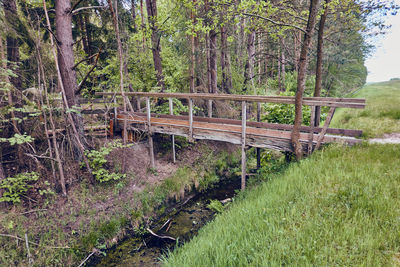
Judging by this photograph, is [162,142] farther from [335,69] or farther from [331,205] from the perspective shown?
[335,69]

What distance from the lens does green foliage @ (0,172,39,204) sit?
5605mm

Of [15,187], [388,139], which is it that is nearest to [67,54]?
[15,187]

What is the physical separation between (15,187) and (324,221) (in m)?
7.18

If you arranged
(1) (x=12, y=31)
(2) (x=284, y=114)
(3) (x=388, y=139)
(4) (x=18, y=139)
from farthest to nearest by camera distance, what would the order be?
(2) (x=284, y=114) < (3) (x=388, y=139) < (1) (x=12, y=31) < (4) (x=18, y=139)

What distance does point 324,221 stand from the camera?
10.5 feet

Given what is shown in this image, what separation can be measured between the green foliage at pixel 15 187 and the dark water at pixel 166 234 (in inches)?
107

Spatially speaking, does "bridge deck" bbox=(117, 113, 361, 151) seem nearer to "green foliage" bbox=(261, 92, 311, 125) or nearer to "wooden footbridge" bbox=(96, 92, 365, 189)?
"wooden footbridge" bbox=(96, 92, 365, 189)

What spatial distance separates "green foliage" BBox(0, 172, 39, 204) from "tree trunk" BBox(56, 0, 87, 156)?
5.56 ft

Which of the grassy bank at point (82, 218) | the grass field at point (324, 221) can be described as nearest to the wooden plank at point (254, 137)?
the grass field at point (324, 221)

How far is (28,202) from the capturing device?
600cm

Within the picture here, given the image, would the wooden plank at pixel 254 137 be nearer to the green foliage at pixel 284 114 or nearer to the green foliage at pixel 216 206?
the green foliage at pixel 216 206

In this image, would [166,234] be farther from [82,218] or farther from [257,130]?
[257,130]

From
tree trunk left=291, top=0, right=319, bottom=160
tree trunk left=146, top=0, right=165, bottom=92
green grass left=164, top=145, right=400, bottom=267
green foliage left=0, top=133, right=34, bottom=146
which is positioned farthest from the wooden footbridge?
green foliage left=0, top=133, right=34, bottom=146

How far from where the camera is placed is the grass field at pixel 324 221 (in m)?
2.69
